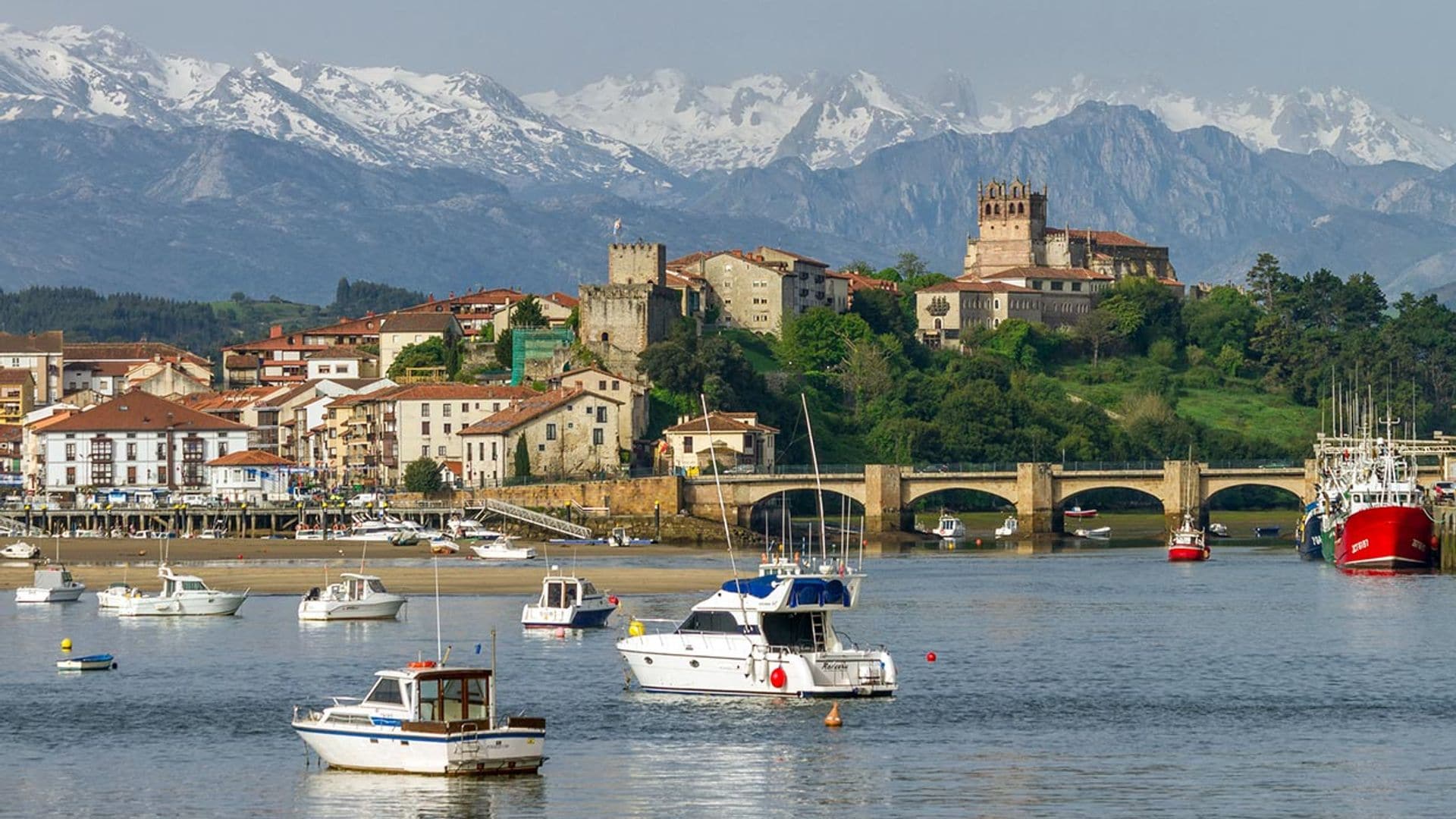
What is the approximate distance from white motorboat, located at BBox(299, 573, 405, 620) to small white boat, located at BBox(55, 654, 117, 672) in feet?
48.0

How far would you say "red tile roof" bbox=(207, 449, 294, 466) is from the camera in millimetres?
160375

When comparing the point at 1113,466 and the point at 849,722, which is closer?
the point at 849,722

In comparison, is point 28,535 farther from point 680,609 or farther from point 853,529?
point 680,609

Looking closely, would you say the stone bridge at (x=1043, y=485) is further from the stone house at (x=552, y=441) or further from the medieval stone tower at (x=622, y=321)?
the medieval stone tower at (x=622, y=321)

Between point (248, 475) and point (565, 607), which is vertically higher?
point (248, 475)

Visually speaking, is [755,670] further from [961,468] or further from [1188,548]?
[961,468]

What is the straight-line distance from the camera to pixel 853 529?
154125mm

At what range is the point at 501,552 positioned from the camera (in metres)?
120

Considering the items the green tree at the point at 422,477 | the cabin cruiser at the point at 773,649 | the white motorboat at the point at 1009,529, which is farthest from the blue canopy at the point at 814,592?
the green tree at the point at 422,477

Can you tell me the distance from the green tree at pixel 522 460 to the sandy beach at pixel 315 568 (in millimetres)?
19212

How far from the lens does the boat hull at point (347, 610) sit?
81500 millimetres

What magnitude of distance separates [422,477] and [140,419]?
883 inches

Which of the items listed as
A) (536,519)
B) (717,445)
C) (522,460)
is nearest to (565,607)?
(536,519)

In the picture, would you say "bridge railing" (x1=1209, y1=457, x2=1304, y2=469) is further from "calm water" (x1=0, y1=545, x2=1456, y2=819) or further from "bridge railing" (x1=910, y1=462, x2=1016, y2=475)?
"calm water" (x1=0, y1=545, x2=1456, y2=819)
